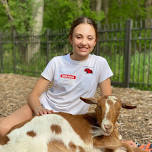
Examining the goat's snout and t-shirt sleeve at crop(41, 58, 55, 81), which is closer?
the goat's snout

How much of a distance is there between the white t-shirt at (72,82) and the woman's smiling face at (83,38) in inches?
8.2

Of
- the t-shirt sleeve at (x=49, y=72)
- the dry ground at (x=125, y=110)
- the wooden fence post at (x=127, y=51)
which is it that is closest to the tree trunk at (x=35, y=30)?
the dry ground at (x=125, y=110)

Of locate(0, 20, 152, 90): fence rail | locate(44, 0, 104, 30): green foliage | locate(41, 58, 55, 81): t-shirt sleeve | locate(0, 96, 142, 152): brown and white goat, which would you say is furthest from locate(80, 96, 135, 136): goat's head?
locate(44, 0, 104, 30): green foliage

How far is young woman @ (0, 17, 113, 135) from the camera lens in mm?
2838

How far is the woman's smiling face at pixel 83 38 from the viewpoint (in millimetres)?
2807

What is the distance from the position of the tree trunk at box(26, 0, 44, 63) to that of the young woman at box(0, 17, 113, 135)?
8108mm

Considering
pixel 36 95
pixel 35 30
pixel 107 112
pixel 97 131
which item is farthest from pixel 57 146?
pixel 35 30

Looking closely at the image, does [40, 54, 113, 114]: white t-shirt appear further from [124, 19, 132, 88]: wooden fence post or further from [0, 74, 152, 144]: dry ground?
[124, 19, 132, 88]: wooden fence post

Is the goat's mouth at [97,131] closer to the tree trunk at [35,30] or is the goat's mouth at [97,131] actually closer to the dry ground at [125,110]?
the dry ground at [125,110]

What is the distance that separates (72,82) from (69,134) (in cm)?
90


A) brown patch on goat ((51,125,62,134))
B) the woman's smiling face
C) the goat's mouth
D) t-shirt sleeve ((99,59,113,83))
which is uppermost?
the woman's smiling face

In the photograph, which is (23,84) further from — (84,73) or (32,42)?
(84,73)

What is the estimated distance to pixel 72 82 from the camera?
2.96m

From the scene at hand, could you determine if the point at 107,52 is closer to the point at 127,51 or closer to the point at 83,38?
the point at 127,51
